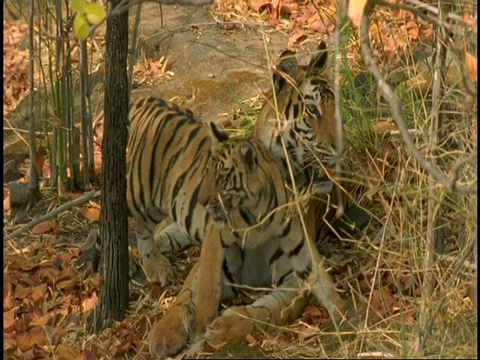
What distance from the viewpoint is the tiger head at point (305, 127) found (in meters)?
5.79

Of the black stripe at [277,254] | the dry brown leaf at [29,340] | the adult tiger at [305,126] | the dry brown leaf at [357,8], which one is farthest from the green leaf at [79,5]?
the dry brown leaf at [29,340]

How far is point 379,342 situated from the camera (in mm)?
4555

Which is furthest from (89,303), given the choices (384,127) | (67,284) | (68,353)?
(384,127)

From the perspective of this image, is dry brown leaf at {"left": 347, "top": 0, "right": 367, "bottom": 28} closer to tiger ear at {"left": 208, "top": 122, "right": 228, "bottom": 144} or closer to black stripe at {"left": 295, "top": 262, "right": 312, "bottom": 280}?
tiger ear at {"left": 208, "top": 122, "right": 228, "bottom": 144}

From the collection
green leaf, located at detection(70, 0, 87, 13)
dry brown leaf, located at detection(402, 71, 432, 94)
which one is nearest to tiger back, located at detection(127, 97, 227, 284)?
dry brown leaf, located at detection(402, 71, 432, 94)

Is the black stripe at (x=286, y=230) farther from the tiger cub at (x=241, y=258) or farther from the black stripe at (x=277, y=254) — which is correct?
the black stripe at (x=277, y=254)

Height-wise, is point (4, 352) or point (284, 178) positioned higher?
point (284, 178)

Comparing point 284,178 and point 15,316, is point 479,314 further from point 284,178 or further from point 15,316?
point 15,316

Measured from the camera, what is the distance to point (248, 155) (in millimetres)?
5512

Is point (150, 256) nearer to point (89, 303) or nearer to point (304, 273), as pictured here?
point (89, 303)

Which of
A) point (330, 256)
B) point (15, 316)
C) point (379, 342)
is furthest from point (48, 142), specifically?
point (379, 342)

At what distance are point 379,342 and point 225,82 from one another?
13.9 ft

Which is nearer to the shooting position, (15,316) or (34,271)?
(15,316)

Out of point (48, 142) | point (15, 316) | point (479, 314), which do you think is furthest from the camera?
point (48, 142)
